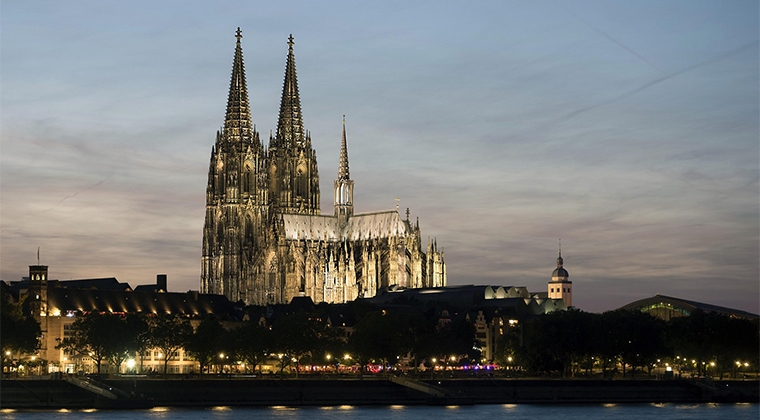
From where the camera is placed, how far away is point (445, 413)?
10356 centimetres

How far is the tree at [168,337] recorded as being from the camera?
133500 millimetres

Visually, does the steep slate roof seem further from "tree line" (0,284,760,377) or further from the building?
"tree line" (0,284,760,377)

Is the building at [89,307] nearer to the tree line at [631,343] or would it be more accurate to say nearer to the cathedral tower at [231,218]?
the cathedral tower at [231,218]

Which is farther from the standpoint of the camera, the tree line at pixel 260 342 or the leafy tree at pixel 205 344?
the leafy tree at pixel 205 344

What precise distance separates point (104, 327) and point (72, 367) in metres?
7.35

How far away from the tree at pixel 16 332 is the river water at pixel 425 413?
2376 cm

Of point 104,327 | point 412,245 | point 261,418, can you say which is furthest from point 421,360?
point 412,245

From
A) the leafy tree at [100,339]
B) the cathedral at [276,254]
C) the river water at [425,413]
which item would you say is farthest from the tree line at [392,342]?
the cathedral at [276,254]

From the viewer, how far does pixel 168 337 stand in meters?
135

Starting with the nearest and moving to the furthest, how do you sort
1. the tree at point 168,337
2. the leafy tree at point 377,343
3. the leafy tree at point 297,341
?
1. the leafy tree at point 297,341
2. the leafy tree at point 377,343
3. the tree at point 168,337

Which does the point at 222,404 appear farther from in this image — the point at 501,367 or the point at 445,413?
the point at 501,367

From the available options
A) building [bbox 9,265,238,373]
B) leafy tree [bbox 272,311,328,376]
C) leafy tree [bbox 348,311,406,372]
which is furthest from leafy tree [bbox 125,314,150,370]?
leafy tree [bbox 348,311,406,372]

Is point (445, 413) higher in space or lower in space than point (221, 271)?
lower

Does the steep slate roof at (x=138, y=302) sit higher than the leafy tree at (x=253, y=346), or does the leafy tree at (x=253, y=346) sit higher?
the steep slate roof at (x=138, y=302)
